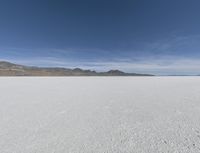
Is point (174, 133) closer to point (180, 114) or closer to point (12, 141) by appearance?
point (180, 114)

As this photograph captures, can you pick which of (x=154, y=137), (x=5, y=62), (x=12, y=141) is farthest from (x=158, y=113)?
(x=5, y=62)

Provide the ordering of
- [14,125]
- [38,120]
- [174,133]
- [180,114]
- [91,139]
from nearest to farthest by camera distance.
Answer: [91,139] < [174,133] < [14,125] < [38,120] < [180,114]

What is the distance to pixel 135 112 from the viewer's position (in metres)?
4.12

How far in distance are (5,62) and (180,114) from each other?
10728 centimetres

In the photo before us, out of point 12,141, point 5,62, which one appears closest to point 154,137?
point 12,141

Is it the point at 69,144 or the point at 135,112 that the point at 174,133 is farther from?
the point at 69,144

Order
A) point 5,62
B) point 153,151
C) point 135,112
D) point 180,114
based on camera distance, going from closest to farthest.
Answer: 1. point 153,151
2. point 180,114
3. point 135,112
4. point 5,62

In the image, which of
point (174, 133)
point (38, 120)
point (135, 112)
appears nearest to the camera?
point (174, 133)

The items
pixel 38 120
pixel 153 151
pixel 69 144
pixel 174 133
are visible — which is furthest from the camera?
pixel 38 120

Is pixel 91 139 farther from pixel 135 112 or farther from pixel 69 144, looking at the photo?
pixel 135 112

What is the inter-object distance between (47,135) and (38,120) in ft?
2.98

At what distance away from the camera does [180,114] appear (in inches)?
152

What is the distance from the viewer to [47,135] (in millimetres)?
2625

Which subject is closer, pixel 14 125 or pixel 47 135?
pixel 47 135
